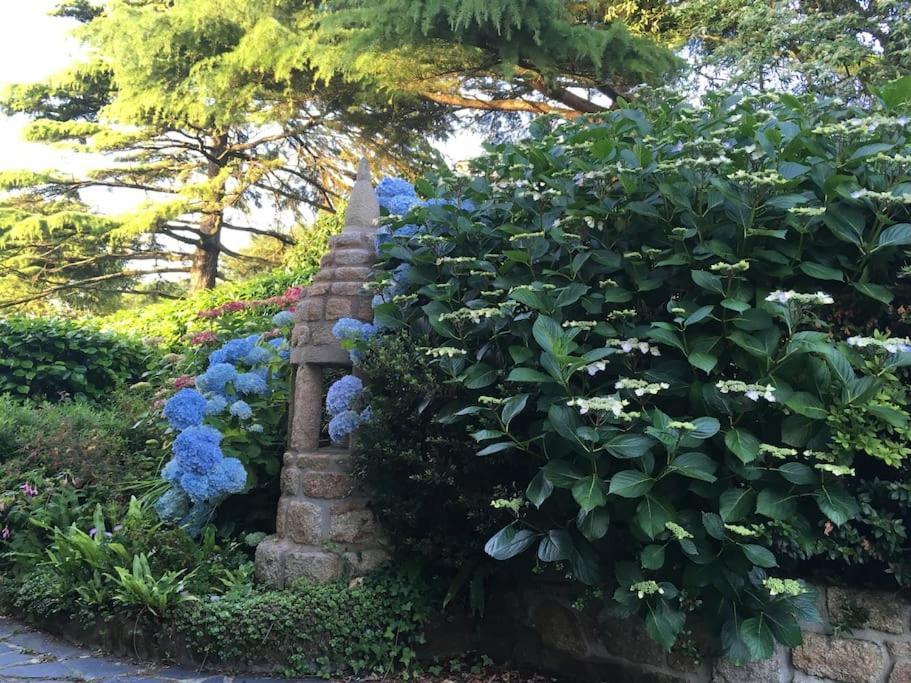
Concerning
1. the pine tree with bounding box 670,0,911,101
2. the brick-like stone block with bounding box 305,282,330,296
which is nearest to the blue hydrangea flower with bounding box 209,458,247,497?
the brick-like stone block with bounding box 305,282,330,296

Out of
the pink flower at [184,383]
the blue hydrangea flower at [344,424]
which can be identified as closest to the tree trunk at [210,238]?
the pink flower at [184,383]

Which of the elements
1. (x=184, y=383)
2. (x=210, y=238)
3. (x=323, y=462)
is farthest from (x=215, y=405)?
(x=210, y=238)

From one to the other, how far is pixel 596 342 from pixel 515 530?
74 cm

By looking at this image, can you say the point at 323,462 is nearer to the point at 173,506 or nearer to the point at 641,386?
the point at 173,506

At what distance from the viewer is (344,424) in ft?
9.96

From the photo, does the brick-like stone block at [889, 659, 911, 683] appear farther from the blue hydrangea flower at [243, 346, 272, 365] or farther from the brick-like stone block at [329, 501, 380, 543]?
the blue hydrangea flower at [243, 346, 272, 365]

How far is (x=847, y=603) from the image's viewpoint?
224 cm

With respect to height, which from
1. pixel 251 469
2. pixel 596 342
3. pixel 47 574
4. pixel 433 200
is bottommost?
pixel 47 574

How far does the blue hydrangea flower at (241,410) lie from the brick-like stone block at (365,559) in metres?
0.99

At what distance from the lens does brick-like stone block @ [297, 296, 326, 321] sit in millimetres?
3270

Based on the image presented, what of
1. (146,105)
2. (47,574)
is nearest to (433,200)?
(47,574)

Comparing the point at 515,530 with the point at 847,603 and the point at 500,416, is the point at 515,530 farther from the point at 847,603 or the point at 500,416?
the point at 847,603

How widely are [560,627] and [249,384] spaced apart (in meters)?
1.98

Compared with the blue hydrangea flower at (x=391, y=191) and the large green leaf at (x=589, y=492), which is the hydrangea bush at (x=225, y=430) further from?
the large green leaf at (x=589, y=492)
